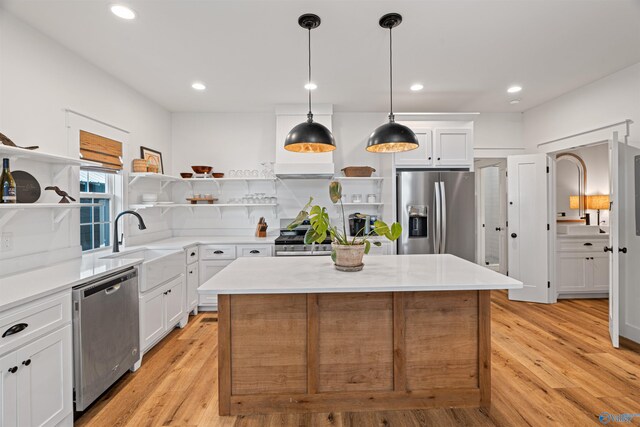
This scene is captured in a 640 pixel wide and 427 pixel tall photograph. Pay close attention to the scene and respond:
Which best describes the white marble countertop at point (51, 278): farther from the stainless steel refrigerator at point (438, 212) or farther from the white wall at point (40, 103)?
the stainless steel refrigerator at point (438, 212)

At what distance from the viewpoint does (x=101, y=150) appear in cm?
307

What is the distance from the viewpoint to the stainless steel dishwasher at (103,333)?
6.32 ft

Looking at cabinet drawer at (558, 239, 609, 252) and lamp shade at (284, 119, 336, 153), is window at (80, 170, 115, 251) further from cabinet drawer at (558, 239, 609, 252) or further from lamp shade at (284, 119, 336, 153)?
cabinet drawer at (558, 239, 609, 252)

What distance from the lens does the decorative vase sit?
2135 mm

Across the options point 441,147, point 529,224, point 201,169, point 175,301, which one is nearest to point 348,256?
point 175,301

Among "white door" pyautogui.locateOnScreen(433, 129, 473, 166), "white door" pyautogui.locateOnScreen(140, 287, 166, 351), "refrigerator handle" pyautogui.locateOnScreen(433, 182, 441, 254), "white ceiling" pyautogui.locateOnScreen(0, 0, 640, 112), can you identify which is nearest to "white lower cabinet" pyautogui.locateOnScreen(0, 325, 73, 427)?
"white door" pyautogui.locateOnScreen(140, 287, 166, 351)

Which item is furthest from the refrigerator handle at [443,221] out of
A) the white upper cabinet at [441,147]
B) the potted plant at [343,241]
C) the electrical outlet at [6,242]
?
the electrical outlet at [6,242]

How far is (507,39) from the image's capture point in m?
2.61

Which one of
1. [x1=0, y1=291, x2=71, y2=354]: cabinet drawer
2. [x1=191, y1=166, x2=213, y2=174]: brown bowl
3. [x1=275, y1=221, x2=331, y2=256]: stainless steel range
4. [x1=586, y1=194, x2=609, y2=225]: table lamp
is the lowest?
[x1=0, y1=291, x2=71, y2=354]: cabinet drawer

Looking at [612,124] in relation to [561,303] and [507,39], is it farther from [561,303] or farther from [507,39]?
[561,303]

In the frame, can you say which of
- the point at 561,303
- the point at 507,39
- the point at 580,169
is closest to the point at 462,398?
the point at 507,39

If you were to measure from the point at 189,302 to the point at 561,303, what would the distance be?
16.0 feet

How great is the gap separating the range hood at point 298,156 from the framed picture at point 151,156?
157 centimetres

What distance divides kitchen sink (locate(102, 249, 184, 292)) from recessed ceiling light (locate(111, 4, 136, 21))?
1885 millimetres
